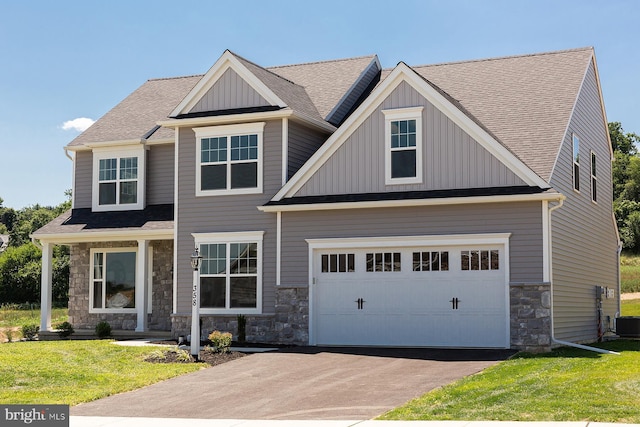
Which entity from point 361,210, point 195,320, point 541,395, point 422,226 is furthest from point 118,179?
point 541,395

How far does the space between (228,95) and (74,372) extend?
368 inches

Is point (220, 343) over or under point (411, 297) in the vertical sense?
under

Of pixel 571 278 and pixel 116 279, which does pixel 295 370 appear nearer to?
pixel 571 278

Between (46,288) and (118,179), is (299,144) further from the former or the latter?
(46,288)

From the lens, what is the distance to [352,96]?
25.6 meters

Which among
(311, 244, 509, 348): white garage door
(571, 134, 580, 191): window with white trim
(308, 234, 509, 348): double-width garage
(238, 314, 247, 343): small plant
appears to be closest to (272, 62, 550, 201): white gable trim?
(308, 234, 509, 348): double-width garage

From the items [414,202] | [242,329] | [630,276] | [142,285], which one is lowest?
[242,329]

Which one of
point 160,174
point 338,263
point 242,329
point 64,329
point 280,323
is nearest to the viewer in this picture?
point 338,263

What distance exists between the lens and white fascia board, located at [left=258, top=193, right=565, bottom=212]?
750 inches

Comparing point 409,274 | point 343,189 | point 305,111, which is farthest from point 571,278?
point 305,111

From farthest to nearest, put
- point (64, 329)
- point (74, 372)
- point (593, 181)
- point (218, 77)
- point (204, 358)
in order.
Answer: point (64, 329)
point (593, 181)
point (218, 77)
point (204, 358)
point (74, 372)

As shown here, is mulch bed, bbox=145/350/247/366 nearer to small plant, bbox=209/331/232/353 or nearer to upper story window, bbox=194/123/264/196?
small plant, bbox=209/331/232/353

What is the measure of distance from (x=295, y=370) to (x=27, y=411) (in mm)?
5916

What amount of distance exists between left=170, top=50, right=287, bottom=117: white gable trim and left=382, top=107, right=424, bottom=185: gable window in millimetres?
3521
